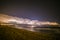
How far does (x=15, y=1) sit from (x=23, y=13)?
0.65 ft

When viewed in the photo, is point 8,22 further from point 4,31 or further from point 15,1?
point 15,1

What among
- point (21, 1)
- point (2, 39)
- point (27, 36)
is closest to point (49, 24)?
point (27, 36)

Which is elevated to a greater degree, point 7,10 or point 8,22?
point 7,10

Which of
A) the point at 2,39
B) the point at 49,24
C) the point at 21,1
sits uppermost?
the point at 21,1

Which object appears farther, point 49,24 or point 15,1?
point 15,1

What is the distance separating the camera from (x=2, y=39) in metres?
1.32

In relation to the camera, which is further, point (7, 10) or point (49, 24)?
point (7, 10)

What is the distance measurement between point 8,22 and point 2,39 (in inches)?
8.7

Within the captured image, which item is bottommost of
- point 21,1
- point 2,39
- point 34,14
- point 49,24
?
point 2,39

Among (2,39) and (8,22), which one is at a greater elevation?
(8,22)

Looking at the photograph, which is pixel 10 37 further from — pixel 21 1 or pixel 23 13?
pixel 21 1

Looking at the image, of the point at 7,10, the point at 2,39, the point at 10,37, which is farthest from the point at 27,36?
the point at 7,10

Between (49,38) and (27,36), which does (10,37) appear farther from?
(49,38)

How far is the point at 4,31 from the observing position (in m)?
1.32
